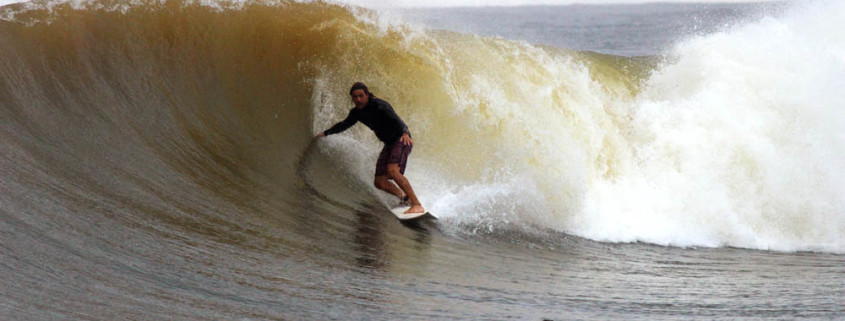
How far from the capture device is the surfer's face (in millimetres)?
6305

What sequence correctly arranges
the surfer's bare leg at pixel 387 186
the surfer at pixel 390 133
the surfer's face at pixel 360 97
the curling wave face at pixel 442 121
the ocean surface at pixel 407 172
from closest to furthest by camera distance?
the ocean surface at pixel 407 172, the surfer's face at pixel 360 97, the surfer at pixel 390 133, the surfer's bare leg at pixel 387 186, the curling wave face at pixel 442 121

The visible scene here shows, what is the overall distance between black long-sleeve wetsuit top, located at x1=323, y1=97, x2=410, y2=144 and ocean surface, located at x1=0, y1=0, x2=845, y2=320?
0.68 meters

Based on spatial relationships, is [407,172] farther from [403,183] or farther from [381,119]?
[381,119]

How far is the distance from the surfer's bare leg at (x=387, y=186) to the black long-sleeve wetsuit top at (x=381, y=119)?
323 mm

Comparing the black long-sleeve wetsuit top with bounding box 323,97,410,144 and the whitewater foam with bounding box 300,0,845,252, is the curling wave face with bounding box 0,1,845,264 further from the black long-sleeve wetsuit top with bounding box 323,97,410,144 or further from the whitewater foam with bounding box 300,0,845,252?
the black long-sleeve wetsuit top with bounding box 323,97,410,144

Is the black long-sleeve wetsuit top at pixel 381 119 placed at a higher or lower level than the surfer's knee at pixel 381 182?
higher

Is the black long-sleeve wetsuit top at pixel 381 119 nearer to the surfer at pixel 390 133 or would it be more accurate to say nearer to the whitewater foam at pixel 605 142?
the surfer at pixel 390 133

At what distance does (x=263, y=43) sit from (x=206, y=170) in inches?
96.5

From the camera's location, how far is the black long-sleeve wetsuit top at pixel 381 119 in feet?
21.4

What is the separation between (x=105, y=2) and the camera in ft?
28.5

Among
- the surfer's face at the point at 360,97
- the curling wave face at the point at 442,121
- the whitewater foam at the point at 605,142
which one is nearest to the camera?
the surfer's face at the point at 360,97

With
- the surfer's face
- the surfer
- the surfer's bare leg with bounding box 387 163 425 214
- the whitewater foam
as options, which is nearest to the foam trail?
the whitewater foam

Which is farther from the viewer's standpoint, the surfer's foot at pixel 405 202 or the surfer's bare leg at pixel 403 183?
the surfer's foot at pixel 405 202

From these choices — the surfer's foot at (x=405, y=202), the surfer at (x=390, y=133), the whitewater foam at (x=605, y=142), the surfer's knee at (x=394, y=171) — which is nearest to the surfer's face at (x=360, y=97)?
the surfer at (x=390, y=133)
